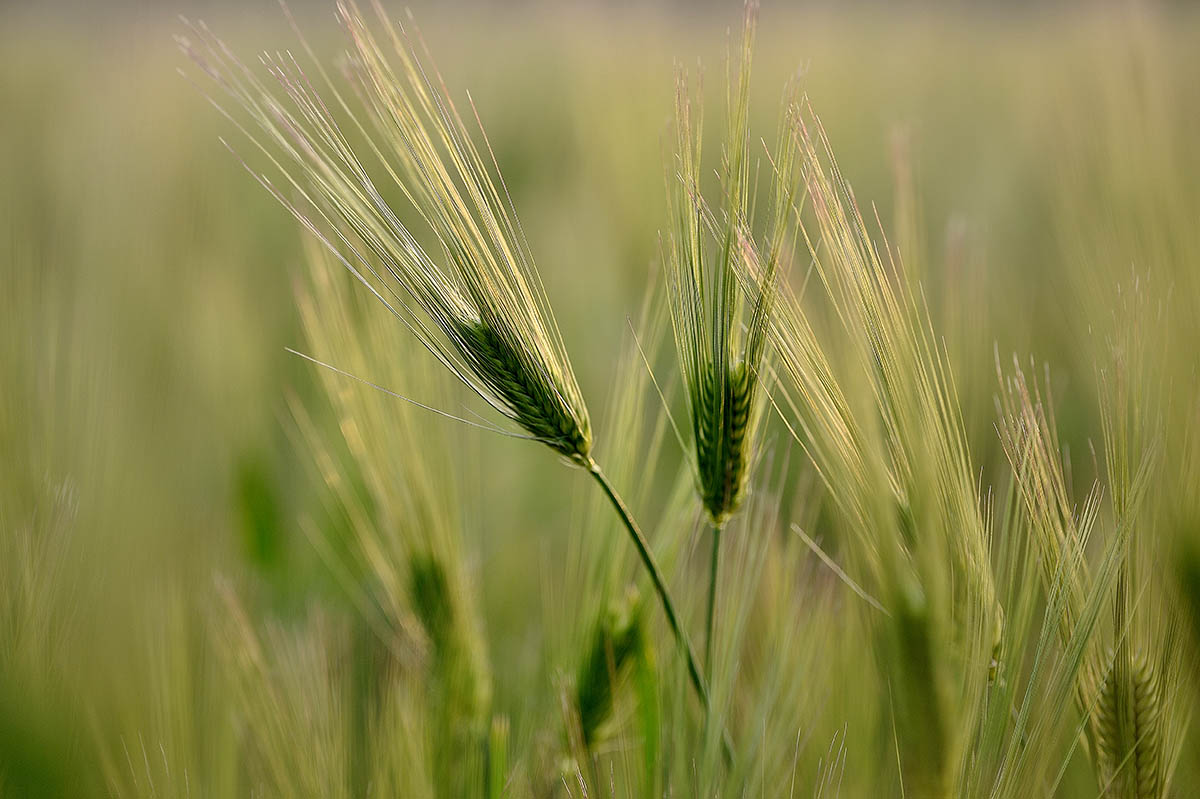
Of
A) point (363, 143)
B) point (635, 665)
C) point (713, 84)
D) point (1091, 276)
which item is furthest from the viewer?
point (713, 84)

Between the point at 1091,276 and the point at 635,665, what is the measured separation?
447 mm

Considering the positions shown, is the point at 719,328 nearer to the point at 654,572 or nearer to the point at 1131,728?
the point at 654,572

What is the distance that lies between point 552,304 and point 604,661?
62 cm

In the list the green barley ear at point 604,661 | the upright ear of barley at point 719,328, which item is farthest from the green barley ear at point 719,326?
the green barley ear at point 604,661

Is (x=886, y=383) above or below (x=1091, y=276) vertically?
below

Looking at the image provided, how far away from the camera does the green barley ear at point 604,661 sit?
44cm

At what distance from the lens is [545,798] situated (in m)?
0.47

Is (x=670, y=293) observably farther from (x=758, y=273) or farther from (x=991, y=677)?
(x=991, y=677)

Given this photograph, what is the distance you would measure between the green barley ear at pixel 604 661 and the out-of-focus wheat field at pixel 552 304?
1 centimetres

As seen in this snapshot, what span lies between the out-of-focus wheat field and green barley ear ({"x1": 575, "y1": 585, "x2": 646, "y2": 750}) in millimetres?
15

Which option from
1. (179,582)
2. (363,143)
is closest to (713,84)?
(363,143)

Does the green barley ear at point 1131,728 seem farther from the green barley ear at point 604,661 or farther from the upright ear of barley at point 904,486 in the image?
the green barley ear at point 604,661

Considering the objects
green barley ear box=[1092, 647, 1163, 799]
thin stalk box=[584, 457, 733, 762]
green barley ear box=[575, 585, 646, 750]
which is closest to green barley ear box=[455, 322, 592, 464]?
thin stalk box=[584, 457, 733, 762]

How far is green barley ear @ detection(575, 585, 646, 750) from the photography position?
1.43 ft
